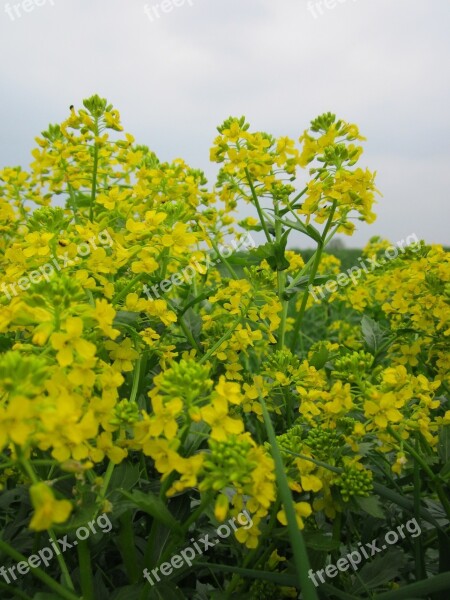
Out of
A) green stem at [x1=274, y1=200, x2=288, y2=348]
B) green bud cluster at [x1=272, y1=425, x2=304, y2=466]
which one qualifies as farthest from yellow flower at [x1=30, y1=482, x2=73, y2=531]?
green stem at [x1=274, y1=200, x2=288, y2=348]

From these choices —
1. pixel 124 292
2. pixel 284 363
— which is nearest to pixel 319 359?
pixel 284 363

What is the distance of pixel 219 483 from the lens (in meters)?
1.09

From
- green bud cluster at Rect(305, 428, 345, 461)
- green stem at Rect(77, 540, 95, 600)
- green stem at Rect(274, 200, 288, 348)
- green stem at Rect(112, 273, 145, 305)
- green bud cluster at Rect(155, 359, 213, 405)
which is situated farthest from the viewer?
green stem at Rect(274, 200, 288, 348)

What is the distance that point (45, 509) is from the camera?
3.13 feet

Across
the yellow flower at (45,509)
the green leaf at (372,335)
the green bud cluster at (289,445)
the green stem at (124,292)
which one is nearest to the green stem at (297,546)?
the green bud cluster at (289,445)

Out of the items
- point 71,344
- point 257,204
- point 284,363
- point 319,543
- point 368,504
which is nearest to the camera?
point 71,344

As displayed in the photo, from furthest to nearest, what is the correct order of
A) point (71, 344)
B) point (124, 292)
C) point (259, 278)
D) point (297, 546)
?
point (259, 278) < point (124, 292) < point (71, 344) < point (297, 546)

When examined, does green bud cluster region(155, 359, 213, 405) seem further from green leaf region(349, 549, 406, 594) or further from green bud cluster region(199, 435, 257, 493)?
green leaf region(349, 549, 406, 594)

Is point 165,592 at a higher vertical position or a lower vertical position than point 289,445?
lower

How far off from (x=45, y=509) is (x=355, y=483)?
87cm

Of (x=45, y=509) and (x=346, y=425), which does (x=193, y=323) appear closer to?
(x=346, y=425)

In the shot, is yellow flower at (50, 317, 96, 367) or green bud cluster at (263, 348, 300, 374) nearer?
yellow flower at (50, 317, 96, 367)

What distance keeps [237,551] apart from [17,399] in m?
1.12

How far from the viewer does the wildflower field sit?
116 cm
